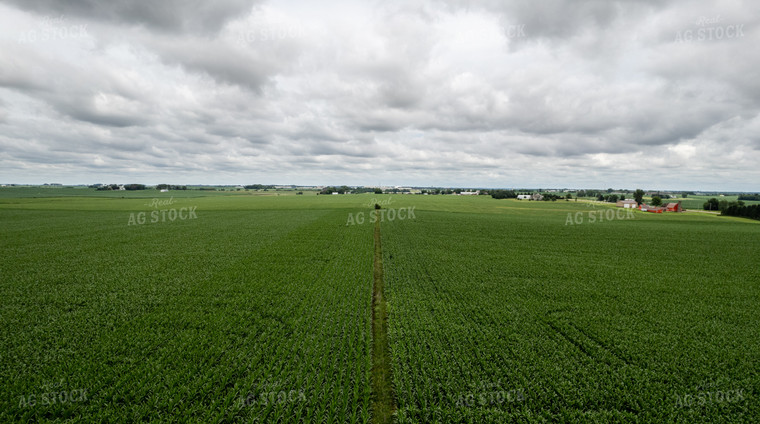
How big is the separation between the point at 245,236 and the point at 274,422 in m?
30.8

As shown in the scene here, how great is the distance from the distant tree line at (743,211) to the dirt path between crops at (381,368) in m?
114

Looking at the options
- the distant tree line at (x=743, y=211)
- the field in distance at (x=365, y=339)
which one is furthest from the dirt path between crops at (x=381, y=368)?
the distant tree line at (x=743, y=211)

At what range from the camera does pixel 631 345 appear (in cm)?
1108

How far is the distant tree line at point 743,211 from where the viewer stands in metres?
73.9

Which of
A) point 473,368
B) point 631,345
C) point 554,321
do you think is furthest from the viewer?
point 554,321

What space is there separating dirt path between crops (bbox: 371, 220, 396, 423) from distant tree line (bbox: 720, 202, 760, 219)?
374 feet

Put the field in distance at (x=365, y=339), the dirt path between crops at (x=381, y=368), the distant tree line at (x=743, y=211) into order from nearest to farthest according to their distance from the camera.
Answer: the field in distance at (x=365, y=339) < the dirt path between crops at (x=381, y=368) < the distant tree line at (x=743, y=211)

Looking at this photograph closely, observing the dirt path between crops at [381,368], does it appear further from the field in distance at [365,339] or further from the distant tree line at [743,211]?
the distant tree line at [743,211]

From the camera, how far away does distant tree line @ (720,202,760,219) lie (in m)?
73.9

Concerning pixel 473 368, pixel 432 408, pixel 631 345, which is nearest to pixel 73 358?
pixel 432 408

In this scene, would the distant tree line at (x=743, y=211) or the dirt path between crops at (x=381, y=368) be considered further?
the distant tree line at (x=743, y=211)

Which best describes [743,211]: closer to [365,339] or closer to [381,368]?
[365,339]

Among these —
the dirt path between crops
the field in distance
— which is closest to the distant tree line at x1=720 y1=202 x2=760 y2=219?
the field in distance

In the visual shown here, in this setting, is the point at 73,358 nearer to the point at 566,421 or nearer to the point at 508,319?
the point at 566,421
